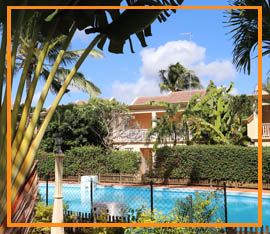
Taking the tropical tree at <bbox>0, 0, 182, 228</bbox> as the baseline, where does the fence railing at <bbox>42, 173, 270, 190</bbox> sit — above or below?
below

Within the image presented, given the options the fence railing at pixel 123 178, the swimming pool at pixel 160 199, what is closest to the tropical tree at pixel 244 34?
the swimming pool at pixel 160 199

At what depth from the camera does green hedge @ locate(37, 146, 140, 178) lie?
853 inches

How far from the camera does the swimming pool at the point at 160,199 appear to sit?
13.0m

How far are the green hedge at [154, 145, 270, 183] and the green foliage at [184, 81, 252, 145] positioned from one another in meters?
1.16

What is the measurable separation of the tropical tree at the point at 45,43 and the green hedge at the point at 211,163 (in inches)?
535

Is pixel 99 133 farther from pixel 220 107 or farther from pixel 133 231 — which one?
pixel 133 231

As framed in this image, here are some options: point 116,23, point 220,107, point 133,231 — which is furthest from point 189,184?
point 116,23

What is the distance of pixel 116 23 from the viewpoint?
438 centimetres

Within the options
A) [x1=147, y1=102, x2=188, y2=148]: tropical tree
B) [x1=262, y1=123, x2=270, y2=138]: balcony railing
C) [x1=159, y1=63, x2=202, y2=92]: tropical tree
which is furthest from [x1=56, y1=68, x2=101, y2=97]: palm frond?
[x1=159, y1=63, x2=202, y2=92]: tropical tree

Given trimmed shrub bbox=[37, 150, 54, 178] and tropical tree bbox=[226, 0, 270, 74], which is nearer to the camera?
tropical tree bbox=[226, 0, 270, 74]

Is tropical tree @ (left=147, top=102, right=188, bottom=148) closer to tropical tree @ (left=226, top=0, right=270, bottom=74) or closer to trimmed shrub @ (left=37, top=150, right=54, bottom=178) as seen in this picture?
trimmed shrub @ (left=37, top=150, right=54, bottom=178)

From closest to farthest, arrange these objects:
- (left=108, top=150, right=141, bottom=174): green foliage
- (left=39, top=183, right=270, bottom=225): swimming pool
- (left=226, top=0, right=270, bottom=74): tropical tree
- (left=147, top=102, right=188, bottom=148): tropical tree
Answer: (left=226, top=0, right=270, bottom=74): tropical tree
(left=39, top=183, right=270, bottom=225): swimming pool
(left=147, top=102, right=188, bottom=148): tropical tree
(left=108, top=150, right=141, bottom=174): green foliage

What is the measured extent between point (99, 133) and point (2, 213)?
2119cm

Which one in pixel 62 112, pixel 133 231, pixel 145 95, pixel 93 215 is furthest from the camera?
pixel 145 95
